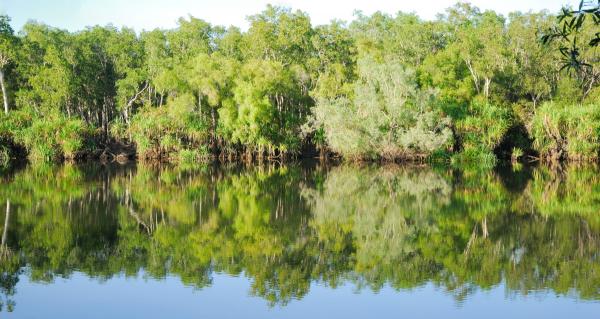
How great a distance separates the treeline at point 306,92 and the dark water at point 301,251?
1242cm

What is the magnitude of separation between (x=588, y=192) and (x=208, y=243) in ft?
49.8

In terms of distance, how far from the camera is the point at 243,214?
18297mm

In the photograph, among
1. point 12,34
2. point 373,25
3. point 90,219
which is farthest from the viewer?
point 373,25

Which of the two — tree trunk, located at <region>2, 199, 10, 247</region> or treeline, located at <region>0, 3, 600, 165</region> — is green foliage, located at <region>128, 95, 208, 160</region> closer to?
treeline, located at <region>0, 3, 600, 165</region>

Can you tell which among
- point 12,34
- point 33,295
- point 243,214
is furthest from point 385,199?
point 12,34

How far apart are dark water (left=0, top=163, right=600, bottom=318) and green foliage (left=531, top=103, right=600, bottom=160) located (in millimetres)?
13501

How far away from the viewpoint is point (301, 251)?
13344 mm

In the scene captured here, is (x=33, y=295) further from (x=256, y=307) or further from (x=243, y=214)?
(x=243, y=214)

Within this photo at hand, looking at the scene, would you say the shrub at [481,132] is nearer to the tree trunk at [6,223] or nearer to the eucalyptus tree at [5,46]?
the tree trunk at [6,223]

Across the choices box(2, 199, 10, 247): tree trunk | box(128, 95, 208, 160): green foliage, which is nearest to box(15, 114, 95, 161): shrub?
box(128, 95, 208, 160): green foliage

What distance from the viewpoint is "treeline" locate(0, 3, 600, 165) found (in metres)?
36.4

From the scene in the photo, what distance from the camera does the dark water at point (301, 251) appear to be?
10.1 m

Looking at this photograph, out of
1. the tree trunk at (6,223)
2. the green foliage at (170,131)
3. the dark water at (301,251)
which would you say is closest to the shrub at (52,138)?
the green foliage at (170,131)

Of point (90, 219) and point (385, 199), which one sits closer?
point (90, 219)
